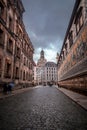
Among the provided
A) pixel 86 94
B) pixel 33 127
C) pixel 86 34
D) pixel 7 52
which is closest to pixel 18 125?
pixel 33 127

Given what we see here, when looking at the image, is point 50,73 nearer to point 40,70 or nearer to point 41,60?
point 40,70

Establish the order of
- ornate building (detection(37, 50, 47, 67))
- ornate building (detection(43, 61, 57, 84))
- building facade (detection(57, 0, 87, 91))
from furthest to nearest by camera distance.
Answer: ornate building (detection(37, 50, 47, 67)) < ornate building (detection(43, 61, 57, 84)) < building facade (detection(57, 0, 87, 91))

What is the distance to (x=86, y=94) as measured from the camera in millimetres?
11625

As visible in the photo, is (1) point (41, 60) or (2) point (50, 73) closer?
(2) point (50, 73)

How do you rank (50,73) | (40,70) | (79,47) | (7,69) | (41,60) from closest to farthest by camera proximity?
1. (79,47)
2. (7,69)
3. (50,73)
4. (40,70)
5. (41,60)

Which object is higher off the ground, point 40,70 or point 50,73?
point 40,70

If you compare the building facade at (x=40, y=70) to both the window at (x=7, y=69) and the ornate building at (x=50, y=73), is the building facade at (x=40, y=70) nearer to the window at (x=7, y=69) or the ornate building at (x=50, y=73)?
the ornate building at (x=50, y=73)

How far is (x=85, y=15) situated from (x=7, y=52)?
10.4m

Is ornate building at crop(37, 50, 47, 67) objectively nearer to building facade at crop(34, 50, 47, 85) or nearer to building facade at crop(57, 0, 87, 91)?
building facade at crop(34, 50, 47, 85)

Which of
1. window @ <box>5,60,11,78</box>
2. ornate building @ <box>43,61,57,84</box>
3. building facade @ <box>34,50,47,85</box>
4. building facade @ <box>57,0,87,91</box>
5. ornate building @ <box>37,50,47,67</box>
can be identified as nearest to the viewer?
building facade @ <box>57,0,87,91</box>

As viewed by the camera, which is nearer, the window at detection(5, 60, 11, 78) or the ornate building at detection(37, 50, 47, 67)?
the window at detection(5, 60, 11, 78)

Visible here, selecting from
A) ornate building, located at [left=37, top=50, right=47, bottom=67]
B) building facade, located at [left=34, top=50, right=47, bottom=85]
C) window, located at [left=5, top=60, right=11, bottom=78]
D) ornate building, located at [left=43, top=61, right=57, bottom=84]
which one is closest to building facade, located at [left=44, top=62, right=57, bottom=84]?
ornate building, located at [left=43, top=61, right=57, bottom=84]

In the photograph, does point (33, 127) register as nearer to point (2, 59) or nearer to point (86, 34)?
point (86, 34)

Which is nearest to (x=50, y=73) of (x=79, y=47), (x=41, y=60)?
(x=41, y=60)
